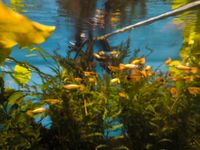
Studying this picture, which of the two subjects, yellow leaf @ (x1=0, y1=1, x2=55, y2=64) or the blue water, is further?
the blue water

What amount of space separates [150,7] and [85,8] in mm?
1450

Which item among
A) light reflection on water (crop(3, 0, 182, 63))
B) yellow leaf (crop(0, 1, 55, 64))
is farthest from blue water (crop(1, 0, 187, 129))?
yellow leaf (crop(0, 1, 55, 64))

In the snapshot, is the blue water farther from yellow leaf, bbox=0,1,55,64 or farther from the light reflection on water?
yellow leaf, bbox=0,1,55,64

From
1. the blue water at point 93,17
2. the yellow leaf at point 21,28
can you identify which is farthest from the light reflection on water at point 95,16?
the yellow leaf at point 21,28

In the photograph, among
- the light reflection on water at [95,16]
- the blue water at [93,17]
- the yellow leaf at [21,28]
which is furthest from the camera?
the blue water at [93,17]

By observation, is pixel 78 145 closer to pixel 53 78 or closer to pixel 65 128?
pixel 65 128

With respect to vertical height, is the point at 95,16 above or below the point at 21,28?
above

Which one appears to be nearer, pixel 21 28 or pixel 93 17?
pixel 21 28

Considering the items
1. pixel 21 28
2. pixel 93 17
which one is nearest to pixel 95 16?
pixel 93 17

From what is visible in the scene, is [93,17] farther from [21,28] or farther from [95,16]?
[21,28]

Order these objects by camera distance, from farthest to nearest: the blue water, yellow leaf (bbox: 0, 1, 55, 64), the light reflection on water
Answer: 1. the blue water
2. the light reflection on water
3. yellow leaf (bbox: 0, 1, 55, 64)

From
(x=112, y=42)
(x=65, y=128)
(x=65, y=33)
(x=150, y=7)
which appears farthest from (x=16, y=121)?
(x=112, y=42)

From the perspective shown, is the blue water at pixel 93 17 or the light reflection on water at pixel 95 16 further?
the blue water at pixel 93 17

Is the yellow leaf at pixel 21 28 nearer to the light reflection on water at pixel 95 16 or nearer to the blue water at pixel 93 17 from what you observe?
the blue water at pixel 93 17
